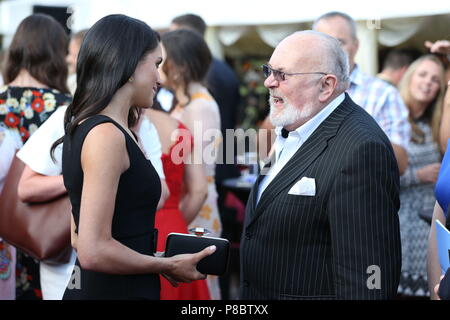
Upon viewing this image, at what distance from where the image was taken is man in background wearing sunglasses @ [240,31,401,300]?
2350mm

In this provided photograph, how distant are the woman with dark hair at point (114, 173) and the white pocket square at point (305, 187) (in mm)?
362

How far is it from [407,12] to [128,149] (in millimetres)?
4988

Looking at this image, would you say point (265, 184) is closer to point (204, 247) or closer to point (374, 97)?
point (204, 247)

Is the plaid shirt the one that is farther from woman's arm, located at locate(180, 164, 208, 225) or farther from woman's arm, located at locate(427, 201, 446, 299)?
woman's arm, located at locate(427, 201, 446, 299)

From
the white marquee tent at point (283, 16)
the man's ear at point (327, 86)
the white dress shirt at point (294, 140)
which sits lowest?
the white dress shirt at point (294, 140)

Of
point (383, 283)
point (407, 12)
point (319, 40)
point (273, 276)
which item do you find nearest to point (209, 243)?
point (273, 276)

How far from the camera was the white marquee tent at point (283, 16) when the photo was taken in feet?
22.1

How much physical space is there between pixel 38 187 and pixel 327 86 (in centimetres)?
Result: 136

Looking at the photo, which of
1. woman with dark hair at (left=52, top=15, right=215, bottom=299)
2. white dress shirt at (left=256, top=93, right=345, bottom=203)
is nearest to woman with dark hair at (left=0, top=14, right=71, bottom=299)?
woman with dark hair at (left=52, top=15, right=215, bottom=299)

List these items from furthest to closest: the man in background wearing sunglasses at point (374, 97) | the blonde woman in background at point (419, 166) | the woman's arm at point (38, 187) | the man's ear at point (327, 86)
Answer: the blonde woman in background at point (419, 166), the man in background wearing sunglasses at point (374, 97), the woman's arm at point (38, 187), the man's ear at point (327, 86)

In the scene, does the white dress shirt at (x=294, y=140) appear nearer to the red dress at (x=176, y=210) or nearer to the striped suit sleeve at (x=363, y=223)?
the striped suit sleeve at (x=363, y=223)

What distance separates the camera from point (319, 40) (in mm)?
2656

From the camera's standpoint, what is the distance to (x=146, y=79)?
242cm

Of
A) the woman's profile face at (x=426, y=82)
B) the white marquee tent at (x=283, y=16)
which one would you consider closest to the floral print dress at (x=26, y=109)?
the woman's profile face at (x=426, y=82)
